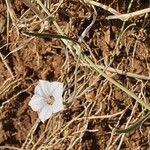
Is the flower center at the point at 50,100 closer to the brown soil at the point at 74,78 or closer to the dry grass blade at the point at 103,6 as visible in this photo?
the brown soil at the point at 74,78

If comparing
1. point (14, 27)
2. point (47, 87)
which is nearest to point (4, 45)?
point (14, 27)

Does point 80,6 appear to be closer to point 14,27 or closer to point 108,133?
point 14,27

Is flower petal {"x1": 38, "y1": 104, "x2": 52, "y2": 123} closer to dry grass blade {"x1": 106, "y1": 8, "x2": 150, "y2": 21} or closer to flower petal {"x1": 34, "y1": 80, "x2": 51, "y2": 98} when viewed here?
flower petal {"x1": 34, "y1": 80, "x2": 51, "y2": 98}

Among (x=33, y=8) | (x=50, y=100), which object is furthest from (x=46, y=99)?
(x=33, y=8)

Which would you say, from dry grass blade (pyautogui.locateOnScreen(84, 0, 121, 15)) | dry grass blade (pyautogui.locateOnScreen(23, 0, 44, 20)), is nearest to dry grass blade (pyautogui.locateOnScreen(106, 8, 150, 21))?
dry grass blade (pyautogui.locateOnScreen(84, 0, 121, 15))

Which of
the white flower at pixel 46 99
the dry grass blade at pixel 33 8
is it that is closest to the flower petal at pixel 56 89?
the white flower at pixel 46 99

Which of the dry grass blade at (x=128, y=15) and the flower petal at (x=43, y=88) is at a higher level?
the dry grass blade at (x=128, y=15)

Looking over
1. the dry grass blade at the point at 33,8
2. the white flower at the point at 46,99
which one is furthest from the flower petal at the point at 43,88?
the dry grass blade at the point at 33,8

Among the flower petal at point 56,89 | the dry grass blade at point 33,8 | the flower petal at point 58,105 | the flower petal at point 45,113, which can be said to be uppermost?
the dry grass blade at point 33,8
